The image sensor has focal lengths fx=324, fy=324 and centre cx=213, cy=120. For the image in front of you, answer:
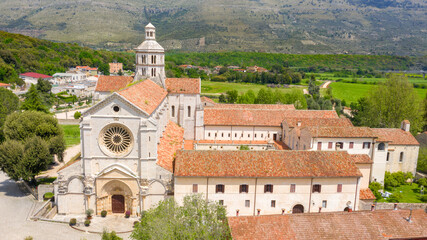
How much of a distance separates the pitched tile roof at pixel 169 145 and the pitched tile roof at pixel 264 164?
2.17 m

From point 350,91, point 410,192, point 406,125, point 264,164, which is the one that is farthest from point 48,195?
point 350,91

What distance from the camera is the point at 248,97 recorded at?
82.5 metres

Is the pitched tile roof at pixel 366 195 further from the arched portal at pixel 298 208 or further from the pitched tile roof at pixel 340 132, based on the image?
the arched portal at pixel 298 208

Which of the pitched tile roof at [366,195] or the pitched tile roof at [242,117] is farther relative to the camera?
the pitched tile roof at [242,117]

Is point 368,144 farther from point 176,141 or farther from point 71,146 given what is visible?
point 71,146

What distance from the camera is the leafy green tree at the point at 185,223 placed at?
21844mm

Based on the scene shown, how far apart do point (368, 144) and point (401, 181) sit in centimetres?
924

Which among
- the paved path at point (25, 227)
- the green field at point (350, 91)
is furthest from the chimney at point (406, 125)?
the green field at point (350, 91)

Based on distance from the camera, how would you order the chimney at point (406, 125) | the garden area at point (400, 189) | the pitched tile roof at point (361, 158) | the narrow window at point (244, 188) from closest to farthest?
the narrow window at point (244, 188), the pitched tile roof at point (361, 158), the garden area at point (400, 189), the chimney at point (406, 125)

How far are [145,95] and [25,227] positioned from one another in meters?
19.1

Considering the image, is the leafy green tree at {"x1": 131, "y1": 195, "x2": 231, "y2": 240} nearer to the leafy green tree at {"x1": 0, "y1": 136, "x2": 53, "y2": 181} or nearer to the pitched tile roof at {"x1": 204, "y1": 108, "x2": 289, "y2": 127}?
the leafy green tree at {"x1": 0, "y1": 136, "x2": 53, "y2": 181}

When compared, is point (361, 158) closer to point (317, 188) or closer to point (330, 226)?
point (317, 188)

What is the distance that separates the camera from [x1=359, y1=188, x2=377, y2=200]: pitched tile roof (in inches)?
1479

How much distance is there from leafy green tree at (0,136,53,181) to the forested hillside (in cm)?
7516
